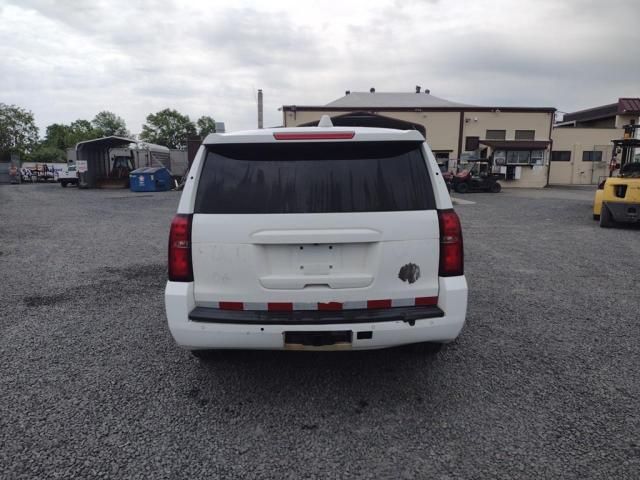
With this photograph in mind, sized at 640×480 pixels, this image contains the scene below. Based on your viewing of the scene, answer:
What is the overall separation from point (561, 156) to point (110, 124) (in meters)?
111

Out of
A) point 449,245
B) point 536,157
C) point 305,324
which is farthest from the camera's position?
point 536,157

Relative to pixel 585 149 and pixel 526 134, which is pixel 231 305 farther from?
pixel 585 149

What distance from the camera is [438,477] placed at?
230 centimetres

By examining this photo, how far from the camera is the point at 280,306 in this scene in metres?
2.79

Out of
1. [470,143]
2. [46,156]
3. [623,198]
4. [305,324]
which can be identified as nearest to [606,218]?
[623,198]

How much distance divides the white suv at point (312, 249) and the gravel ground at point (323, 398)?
1.79 ft

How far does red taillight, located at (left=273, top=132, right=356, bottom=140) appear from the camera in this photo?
9.18 ft

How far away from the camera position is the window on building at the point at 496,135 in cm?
3478

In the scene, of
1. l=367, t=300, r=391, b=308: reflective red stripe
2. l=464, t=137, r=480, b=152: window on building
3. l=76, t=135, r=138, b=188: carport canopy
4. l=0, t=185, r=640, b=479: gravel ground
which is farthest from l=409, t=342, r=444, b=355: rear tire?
l=464, t=137, r=480, b=152: window on building

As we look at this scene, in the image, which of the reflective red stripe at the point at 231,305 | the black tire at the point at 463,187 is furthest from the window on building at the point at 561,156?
the reflective red stripe at the point at 231,305

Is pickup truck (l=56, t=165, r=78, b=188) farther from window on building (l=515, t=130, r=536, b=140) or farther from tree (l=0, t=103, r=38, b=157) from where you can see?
tree (l=0, t=103, r=38, b=157)

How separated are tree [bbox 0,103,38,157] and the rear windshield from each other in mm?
80275

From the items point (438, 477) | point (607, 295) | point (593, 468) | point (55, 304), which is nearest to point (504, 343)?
point (593, 468)

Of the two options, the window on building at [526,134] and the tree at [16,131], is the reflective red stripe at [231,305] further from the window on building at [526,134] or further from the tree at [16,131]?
the tree at [16,131]
